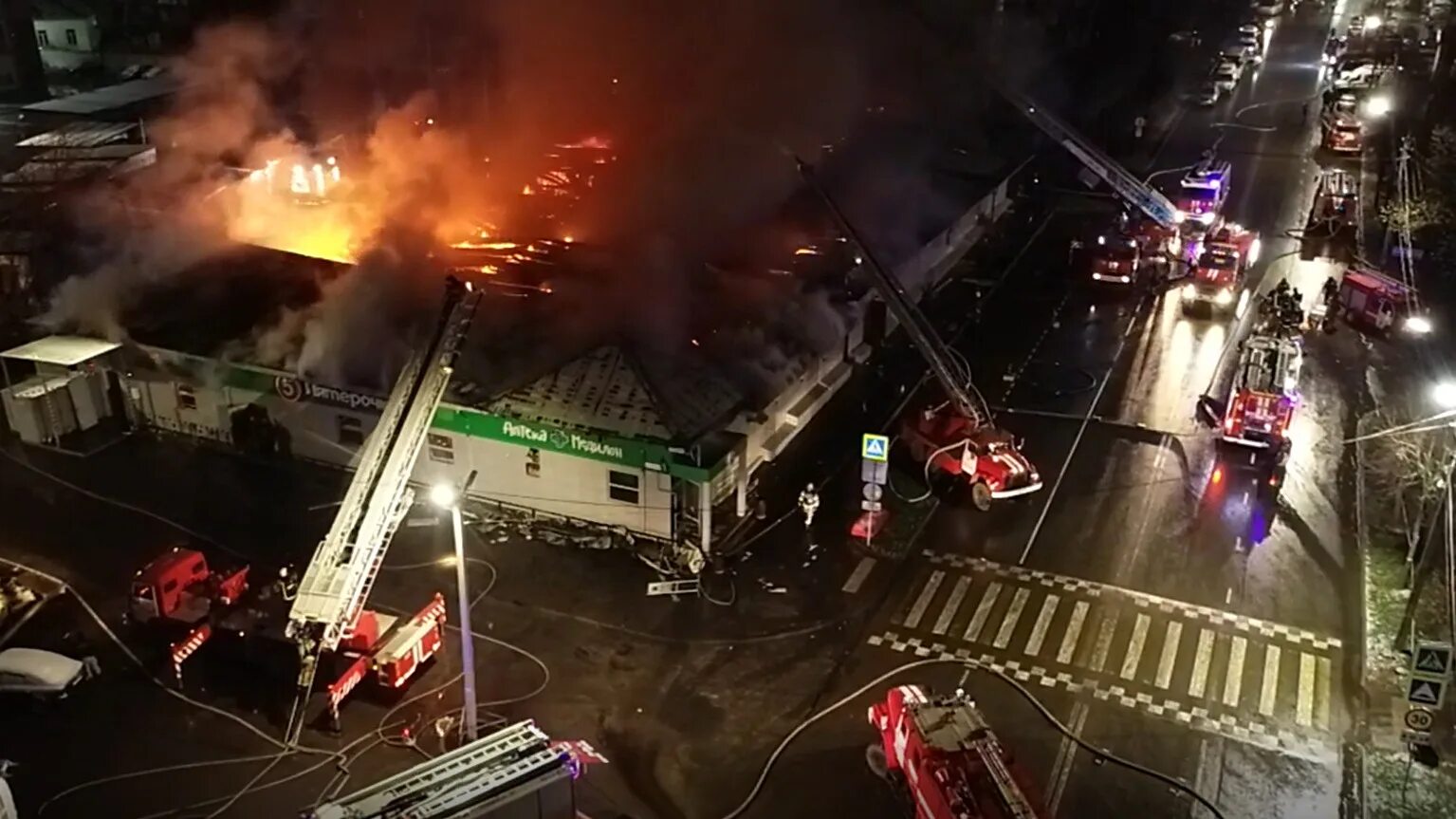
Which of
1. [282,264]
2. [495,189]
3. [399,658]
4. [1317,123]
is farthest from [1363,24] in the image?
[399,658]

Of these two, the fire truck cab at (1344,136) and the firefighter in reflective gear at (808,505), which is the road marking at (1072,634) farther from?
the fire truck cab at (1344,136)

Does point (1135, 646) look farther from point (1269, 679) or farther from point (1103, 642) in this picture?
point (1269, 679)

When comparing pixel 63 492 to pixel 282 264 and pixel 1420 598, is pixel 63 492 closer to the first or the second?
pixel 282 264

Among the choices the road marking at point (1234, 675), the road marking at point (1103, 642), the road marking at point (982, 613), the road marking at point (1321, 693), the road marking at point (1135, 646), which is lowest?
the road marking at point (1321, 693)

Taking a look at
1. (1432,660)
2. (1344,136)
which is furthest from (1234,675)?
(1344,136)

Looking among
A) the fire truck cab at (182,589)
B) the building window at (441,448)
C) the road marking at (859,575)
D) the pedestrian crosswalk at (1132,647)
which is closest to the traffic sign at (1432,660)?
the pedestrian crosswalk at (1132,647)

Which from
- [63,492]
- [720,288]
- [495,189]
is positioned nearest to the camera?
[63,492]

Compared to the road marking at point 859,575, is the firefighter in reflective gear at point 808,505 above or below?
above
